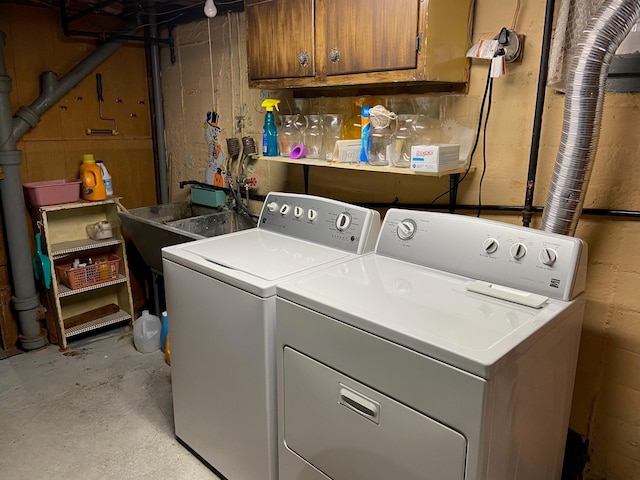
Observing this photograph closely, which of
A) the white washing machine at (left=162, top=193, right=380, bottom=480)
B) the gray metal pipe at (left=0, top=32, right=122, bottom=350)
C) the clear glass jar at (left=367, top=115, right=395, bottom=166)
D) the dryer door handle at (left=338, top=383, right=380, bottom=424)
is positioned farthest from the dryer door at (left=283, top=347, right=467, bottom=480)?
the gray metal pipe at (left=0, top=32, right=122, bottom=350)

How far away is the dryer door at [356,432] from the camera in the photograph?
3.76ft

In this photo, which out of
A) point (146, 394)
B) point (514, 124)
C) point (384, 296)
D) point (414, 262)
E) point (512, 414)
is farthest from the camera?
point (146, 394)

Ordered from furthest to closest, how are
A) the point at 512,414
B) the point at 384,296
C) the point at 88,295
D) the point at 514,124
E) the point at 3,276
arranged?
the point at 88,295 → the point at 3,276 → the point at 514,124 → the point at 384,296 → the point at 512,414

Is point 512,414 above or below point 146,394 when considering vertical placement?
above

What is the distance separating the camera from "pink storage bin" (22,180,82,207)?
9.39 feet

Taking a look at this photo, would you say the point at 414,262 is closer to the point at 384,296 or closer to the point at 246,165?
the point at 384,296

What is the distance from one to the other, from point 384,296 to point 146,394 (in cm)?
182

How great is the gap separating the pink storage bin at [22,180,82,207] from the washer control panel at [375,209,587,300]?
2.19m

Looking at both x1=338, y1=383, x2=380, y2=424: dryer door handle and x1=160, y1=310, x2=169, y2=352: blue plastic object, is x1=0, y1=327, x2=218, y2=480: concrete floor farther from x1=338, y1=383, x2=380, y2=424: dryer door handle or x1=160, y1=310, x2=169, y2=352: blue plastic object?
x1=338, y1=383, x2=380, y2=424: dryer door handle

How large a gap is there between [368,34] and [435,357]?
4.15 feet

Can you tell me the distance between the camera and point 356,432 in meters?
1.32

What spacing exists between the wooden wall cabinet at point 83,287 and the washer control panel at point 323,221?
148 centimetres

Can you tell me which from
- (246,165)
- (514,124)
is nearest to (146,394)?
(246,165)

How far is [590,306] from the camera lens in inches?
68.4
